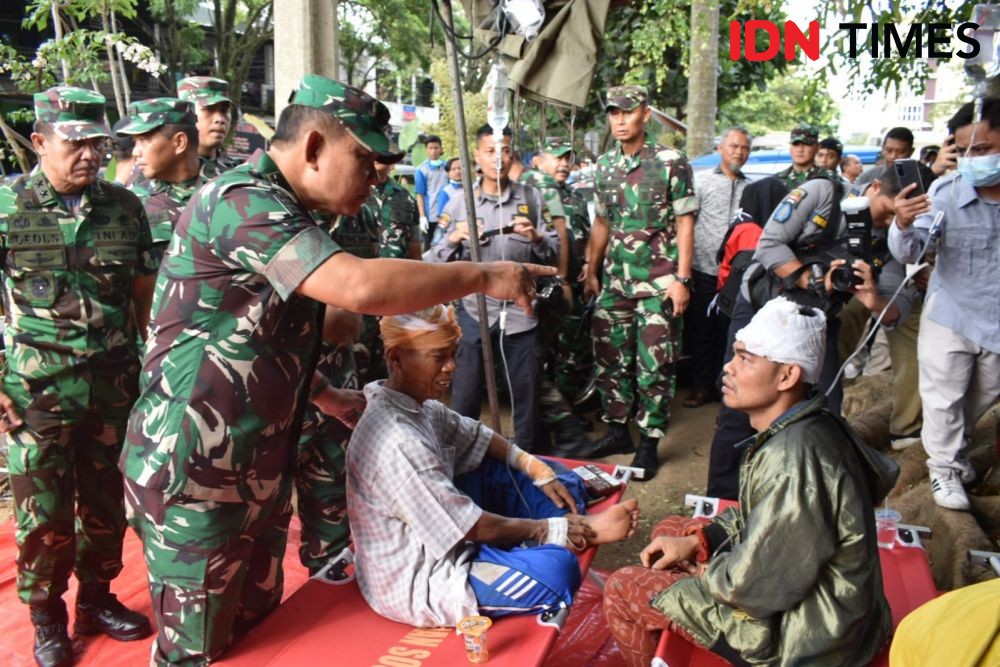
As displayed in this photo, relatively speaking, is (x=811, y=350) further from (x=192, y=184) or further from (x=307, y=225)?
(x=192, y=184)

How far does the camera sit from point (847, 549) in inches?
78.7

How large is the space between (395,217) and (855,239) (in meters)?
2.34

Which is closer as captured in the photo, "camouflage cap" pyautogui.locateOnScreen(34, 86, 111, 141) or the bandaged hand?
"camouflage cap" pyautogui.locateOnScreen(34, 86, 111, 141)

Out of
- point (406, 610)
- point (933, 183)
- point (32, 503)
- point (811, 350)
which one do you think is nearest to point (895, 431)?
point (933, 183)

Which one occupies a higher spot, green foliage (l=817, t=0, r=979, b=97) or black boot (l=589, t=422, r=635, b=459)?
green foliage (l=817, t=0, r=979, b=97)

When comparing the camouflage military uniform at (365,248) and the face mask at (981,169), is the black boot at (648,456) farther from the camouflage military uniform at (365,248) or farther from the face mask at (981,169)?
the face mask at (981,169)

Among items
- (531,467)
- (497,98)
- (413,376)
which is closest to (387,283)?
(413,376)

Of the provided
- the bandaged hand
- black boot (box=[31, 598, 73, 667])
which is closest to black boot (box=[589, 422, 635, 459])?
the bandaged hand

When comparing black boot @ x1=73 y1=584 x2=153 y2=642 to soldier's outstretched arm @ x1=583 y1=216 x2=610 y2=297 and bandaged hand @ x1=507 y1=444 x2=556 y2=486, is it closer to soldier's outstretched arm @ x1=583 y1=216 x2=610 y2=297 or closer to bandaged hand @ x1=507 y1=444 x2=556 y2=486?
bandaged hand @ x1=507 y1=444 x2=556 y2=486

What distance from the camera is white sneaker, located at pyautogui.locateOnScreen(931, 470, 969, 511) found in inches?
150

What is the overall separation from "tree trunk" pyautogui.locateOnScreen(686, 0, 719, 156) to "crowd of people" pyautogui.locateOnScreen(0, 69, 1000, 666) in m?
3.54

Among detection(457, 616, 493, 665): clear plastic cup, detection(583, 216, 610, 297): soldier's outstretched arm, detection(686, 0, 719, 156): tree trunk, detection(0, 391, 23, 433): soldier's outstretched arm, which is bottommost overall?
detection(457, 616, 493, 665): clear plastic cup

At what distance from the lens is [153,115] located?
3.51 metres

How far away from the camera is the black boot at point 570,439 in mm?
5301
